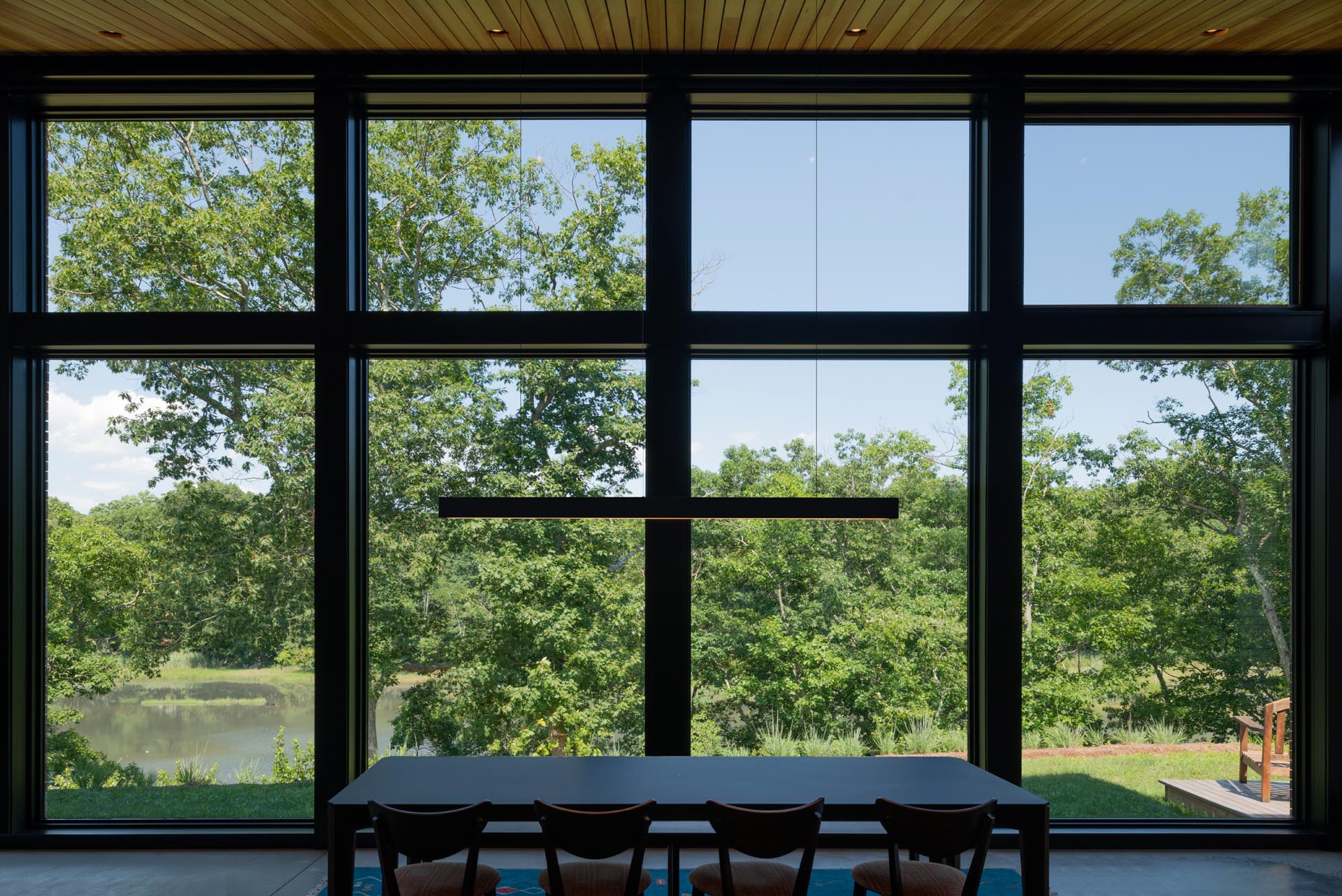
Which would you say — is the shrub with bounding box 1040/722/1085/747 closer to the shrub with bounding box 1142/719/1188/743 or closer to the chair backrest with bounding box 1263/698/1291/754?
the shrub with bounding box 1142/719/1188/743

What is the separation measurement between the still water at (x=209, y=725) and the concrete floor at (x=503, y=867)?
49cm

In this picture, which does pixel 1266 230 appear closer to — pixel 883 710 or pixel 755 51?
pixel 755 51

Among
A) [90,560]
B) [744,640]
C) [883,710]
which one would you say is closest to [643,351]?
[744,640]

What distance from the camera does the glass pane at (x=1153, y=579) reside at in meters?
4.66

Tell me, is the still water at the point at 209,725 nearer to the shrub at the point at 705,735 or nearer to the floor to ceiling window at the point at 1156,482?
the shrub at the point at 705,735

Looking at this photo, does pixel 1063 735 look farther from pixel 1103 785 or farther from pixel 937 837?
pixel 937 837

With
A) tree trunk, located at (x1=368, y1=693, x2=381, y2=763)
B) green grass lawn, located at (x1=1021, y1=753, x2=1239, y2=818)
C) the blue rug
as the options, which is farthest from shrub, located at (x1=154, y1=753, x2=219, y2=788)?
green grass lawn, located at (x1=1021, y1=753, x2=1239, y2=818)

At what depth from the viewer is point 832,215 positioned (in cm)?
485

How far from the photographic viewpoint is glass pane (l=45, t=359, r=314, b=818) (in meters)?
4.61

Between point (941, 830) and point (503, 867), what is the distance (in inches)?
93.2

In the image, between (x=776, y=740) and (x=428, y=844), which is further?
(x=776, y=740)

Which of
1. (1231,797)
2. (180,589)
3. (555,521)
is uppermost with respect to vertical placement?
(555,521)

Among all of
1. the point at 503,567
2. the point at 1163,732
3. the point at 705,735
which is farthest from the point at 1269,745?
the point at 503,567

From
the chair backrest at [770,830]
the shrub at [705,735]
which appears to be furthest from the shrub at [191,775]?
the chair backrest at [770,830]
